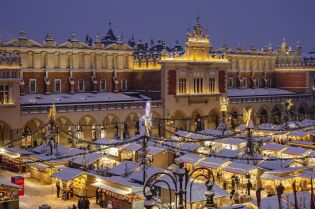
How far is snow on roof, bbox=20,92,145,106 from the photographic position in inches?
1944

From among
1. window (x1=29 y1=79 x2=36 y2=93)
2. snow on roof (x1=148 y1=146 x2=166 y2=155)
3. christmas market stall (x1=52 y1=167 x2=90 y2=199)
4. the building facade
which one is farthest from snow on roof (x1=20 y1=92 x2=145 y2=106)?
christmas market stall (x1=52 y1=167 x2=90 y2=199)

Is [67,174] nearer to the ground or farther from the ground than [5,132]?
nearer to the ground

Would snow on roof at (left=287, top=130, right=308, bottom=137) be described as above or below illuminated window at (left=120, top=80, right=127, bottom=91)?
below

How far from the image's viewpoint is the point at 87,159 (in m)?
35.8

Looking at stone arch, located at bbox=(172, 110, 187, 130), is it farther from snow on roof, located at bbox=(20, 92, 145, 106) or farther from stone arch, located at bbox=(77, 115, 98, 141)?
stone arch, located at bbox=(77, 115, 98, 141)

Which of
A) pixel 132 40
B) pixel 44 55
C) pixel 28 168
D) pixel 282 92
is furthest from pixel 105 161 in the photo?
pixel 132 40

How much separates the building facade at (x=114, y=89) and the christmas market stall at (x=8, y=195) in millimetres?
18804

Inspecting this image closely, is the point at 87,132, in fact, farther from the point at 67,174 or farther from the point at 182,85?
the point at 67,174

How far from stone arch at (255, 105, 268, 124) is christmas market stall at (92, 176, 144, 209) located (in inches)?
1472

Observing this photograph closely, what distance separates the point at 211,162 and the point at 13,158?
1477 centimetres

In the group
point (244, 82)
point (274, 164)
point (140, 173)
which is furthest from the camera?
point (244, 82)

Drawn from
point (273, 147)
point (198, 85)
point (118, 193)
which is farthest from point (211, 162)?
point (198, 85)

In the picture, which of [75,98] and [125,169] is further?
[75,98]

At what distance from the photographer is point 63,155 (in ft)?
121
